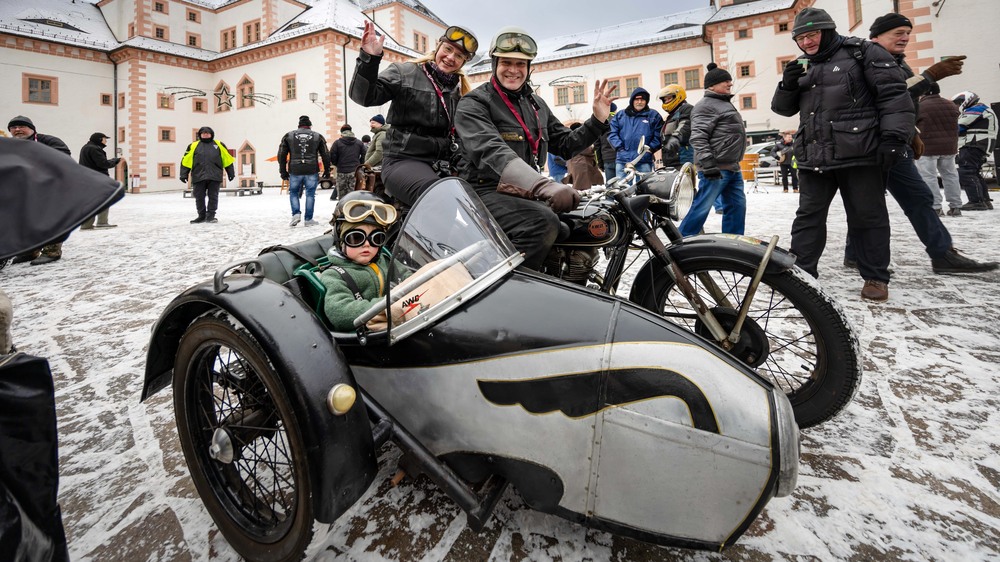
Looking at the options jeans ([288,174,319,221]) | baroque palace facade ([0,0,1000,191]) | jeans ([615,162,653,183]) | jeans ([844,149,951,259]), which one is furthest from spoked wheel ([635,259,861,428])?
baroque palace facade ([0,0,1000,191])

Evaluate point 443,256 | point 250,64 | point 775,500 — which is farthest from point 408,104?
point 250,64

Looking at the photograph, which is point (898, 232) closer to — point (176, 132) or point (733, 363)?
point (733, 363)

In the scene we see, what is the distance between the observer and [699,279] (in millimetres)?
2055

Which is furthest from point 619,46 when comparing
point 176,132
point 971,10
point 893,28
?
point 893,28

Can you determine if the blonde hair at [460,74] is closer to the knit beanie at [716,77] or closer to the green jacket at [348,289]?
the green jacket at [348,289]

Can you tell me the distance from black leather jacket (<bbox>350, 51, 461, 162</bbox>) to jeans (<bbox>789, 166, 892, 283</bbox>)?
2607mm

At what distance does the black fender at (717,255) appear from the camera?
1812mm

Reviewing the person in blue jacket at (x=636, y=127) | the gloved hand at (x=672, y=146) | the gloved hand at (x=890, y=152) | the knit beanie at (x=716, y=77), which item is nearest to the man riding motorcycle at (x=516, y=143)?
the gloved hand at (x=890, y=152)

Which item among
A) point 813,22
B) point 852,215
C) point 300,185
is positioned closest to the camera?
point 813,22

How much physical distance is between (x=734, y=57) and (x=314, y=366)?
121 feet

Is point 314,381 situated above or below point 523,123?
below

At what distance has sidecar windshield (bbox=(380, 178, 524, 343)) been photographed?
1282 mm

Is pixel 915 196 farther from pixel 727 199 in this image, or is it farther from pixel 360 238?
pixel 360 238

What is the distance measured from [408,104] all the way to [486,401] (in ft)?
7.20
